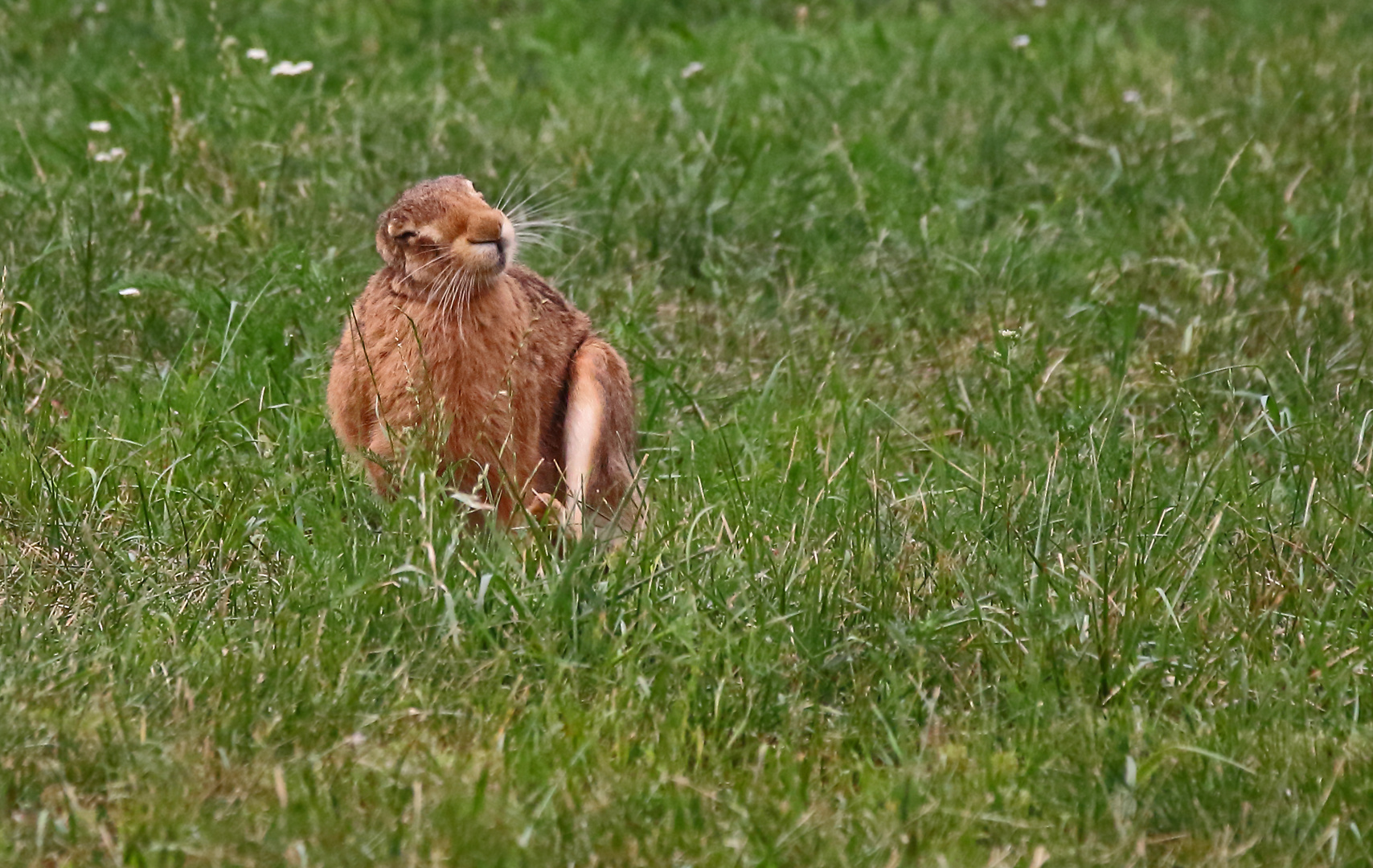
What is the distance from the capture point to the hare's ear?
4.01 metres

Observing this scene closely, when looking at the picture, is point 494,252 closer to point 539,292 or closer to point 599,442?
point 539,292

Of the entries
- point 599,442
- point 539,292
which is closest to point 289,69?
point 539,292

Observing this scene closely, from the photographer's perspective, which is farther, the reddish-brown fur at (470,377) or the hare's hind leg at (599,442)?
the hare's hind leg at (599,442)

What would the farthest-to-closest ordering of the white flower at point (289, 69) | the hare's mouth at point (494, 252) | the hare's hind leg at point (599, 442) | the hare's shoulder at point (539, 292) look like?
the white flower at point (289, 69) → the hare's shoulder at point (539, 292) → the hare's hind leg at point (599, 442) → the hare's mouth at point (494, 252)

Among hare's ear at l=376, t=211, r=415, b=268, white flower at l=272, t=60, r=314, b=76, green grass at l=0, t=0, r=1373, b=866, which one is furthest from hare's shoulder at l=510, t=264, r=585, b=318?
white flower at l=272, t=60, r=314, b=76

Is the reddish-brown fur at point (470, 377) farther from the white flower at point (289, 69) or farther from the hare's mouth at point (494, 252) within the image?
the white flower at point (289, 69)

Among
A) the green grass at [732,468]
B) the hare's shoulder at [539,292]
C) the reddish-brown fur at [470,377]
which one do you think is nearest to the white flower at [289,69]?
the green grass at [732,468]

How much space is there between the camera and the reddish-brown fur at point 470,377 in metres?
3.94

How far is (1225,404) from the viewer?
496 centimetres

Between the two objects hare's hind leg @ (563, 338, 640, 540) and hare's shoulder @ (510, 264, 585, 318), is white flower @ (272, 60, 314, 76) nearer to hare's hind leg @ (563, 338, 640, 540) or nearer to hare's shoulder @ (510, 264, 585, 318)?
hare's shoulder @ (510, 264, 585, 318)

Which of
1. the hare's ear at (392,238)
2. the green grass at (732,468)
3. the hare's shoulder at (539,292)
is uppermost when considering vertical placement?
the hare's ear at (392,238)

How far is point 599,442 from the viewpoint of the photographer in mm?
4102

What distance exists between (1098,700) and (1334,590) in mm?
709

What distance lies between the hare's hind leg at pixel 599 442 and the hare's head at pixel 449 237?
0.31 m
